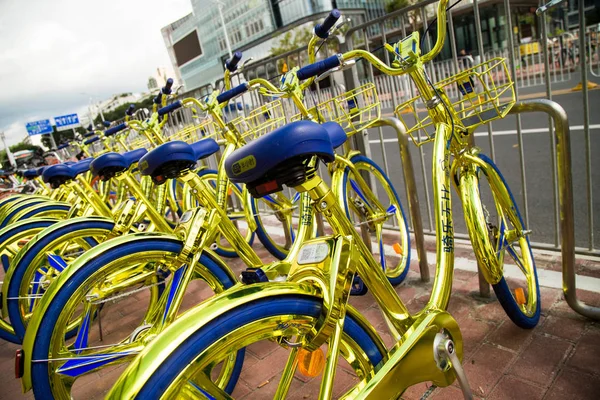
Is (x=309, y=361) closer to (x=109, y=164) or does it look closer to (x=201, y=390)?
(x=201, y=390)

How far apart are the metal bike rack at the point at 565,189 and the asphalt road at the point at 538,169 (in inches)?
24.5

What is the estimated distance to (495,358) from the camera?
2.03 meters

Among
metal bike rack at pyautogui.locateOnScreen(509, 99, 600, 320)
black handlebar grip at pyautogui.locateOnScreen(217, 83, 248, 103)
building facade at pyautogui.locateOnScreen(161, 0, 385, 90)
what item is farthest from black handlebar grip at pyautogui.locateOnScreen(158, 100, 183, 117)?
building facade at pyautogui.locateOnScreen(161, 0, 385, 90)

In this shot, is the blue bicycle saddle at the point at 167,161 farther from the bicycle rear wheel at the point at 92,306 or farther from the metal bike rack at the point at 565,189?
the metal bike rack at the point at 565,189

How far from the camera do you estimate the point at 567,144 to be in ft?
6.54

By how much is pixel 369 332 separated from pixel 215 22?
61.6 m

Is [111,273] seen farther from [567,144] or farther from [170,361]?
[567,144]

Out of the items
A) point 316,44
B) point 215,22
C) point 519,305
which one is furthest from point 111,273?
point 215,22

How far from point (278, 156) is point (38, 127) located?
1157 inches

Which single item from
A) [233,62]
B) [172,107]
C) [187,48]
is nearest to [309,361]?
[233,62]

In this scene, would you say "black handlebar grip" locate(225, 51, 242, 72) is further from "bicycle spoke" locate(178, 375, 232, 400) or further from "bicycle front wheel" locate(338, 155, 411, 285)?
"bicycle spoke" locate(178, 375, 232, 400)

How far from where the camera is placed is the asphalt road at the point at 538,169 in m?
3.56

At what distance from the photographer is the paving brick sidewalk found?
1.82 m

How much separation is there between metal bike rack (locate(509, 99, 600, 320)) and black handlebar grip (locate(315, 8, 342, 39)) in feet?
3.35
